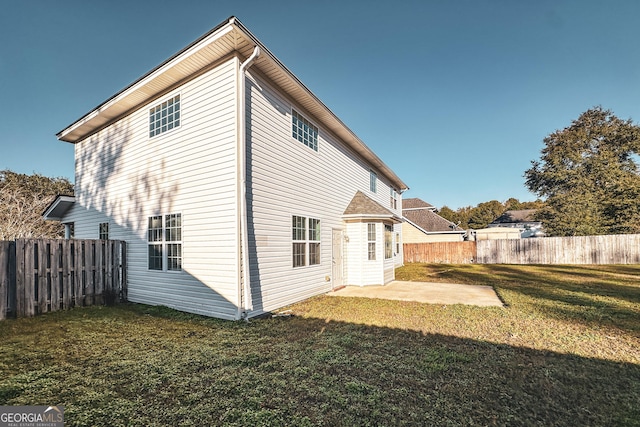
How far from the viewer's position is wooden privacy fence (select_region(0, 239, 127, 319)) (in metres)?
6.37

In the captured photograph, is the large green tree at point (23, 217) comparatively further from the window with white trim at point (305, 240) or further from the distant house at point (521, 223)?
the distant house at point (521, 223)

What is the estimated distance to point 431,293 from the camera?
969 centimetres

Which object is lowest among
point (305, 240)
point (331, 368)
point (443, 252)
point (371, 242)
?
point (443, 252)

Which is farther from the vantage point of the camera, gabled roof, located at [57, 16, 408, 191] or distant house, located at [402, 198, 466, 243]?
distant house, located at [402, 198, 466, 243]

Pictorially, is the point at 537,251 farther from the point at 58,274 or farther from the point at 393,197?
the point at 58,274

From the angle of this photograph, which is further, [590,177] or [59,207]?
[590,177]

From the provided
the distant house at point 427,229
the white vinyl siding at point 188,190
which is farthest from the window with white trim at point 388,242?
the distant house at point 427,229

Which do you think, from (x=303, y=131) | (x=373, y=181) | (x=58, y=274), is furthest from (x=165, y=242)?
(x=373, y=181)

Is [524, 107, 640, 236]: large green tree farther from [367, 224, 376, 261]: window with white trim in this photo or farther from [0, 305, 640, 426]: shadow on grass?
[0, 305, 640, 426]: shadow on grass

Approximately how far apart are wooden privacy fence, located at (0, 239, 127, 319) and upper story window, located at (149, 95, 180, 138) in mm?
3692

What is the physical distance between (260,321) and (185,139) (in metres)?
5.01

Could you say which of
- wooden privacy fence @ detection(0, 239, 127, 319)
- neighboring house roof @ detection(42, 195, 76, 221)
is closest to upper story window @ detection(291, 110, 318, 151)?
wooden privacy fence @ detection(0, 239, 127, 319)

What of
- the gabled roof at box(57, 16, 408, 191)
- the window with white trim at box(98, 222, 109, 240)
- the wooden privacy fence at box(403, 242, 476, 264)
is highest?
the gabled roof at box(57, 16, 408, 191)

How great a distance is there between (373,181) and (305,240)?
325 inches
